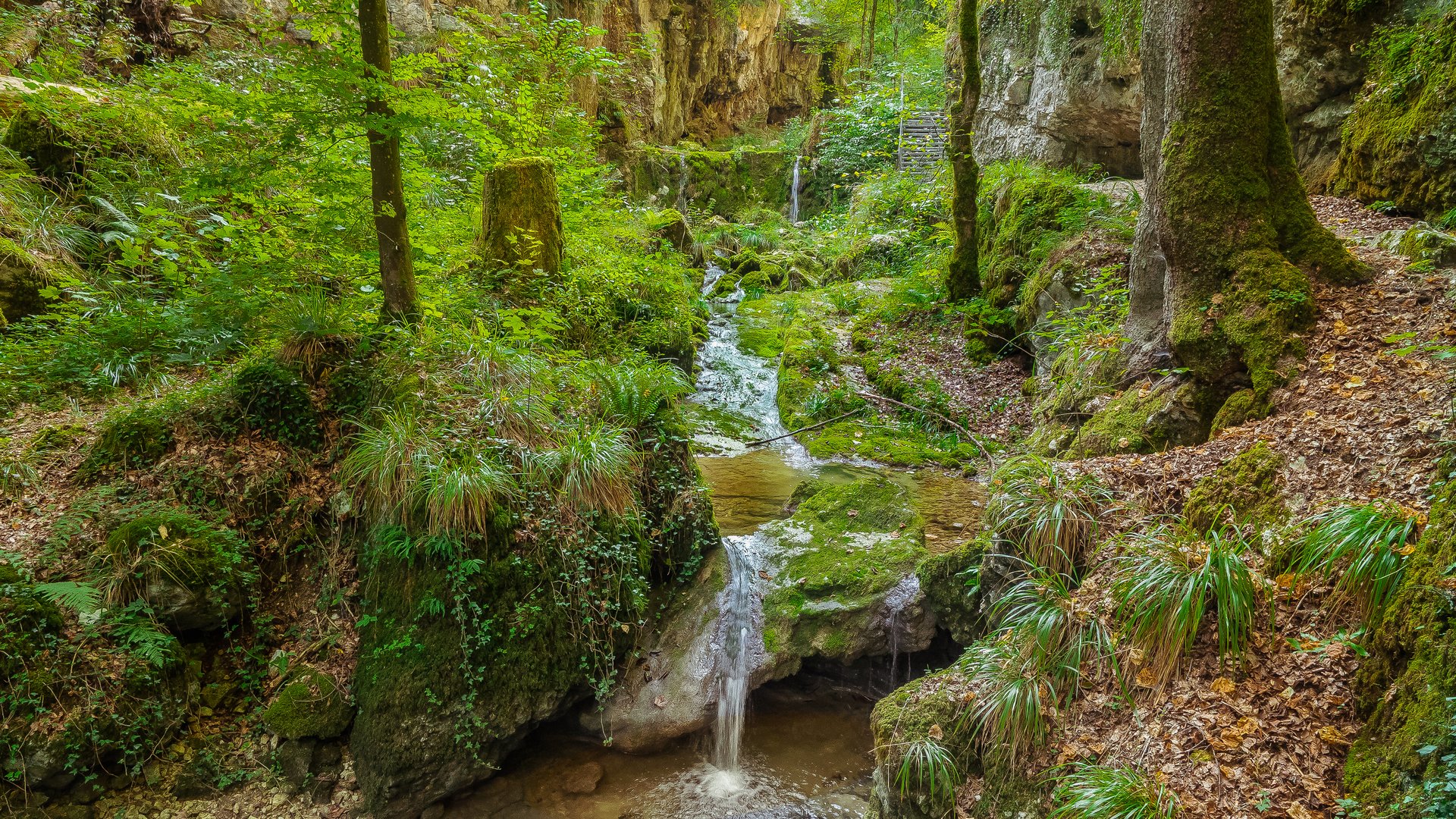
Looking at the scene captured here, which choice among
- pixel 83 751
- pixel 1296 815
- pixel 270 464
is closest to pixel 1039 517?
pixel 1296 815

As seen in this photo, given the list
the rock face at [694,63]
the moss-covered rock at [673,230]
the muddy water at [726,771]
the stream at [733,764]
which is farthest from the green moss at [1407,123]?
the rock face at [694,63]

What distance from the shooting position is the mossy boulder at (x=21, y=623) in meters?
3.83

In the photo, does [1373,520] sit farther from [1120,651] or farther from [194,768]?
[194,768]

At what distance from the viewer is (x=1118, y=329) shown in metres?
6.67

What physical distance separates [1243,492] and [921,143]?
52.8 feet

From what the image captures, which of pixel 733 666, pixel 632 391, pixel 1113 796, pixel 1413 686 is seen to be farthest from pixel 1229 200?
pixel 733 666

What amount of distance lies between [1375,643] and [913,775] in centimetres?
219

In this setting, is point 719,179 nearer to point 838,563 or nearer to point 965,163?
point 965,163

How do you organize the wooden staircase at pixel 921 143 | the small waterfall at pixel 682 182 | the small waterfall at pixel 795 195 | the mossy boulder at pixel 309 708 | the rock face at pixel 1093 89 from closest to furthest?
the mossy boulder at pixel 309 708, the rock face at pixel 1093 89, the wooden staircase at pixel 921 143, the small waterfall at pixel 682 182, the small waterfall at pixel 795 195

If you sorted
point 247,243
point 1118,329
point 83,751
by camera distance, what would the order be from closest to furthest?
point 83,751 < point 247,243 < point 1118,329

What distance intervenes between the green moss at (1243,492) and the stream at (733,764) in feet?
9.38

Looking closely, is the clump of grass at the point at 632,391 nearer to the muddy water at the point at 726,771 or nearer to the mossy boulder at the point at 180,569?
the muddy water at the point at 726,771

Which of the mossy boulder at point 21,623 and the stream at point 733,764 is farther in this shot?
the stream at point 733,764

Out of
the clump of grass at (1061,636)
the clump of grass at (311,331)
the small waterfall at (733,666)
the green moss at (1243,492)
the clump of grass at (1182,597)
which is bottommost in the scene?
the small waterfall at (733,666)
